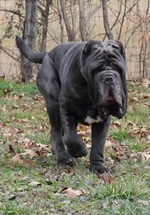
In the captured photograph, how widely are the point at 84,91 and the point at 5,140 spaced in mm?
1947

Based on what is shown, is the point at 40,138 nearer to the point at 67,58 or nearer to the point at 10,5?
the point at 67,58

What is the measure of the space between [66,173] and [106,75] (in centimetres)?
110

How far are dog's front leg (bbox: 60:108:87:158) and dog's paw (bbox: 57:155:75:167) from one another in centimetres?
29

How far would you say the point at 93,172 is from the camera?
6.33 meters

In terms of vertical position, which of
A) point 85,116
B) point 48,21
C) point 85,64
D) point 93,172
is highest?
point 48,21

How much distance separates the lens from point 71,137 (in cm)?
628

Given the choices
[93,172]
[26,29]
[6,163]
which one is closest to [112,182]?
[93,172]

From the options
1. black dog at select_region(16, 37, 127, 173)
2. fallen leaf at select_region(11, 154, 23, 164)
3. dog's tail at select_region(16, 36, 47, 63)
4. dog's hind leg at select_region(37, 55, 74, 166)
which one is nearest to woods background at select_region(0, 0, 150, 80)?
dog's tail at select_region(16, 36, 47, 63)

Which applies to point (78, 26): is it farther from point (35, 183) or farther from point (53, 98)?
point (35, 183)

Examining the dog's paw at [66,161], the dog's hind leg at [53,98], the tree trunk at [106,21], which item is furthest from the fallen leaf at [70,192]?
the tree trunk at [106,21]

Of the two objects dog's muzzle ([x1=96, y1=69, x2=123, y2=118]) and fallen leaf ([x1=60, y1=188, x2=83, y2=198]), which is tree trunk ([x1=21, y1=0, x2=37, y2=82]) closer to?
dog's muzzle ([x1=96, y1=69, x2=123, y2=118])

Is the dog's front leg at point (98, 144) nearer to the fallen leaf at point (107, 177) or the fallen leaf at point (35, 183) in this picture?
the fallen leaf at point (107, 177)

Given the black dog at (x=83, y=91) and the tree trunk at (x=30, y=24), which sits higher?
the tree trunk at (x=30, y=24)

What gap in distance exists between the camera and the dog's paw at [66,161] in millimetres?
6629
